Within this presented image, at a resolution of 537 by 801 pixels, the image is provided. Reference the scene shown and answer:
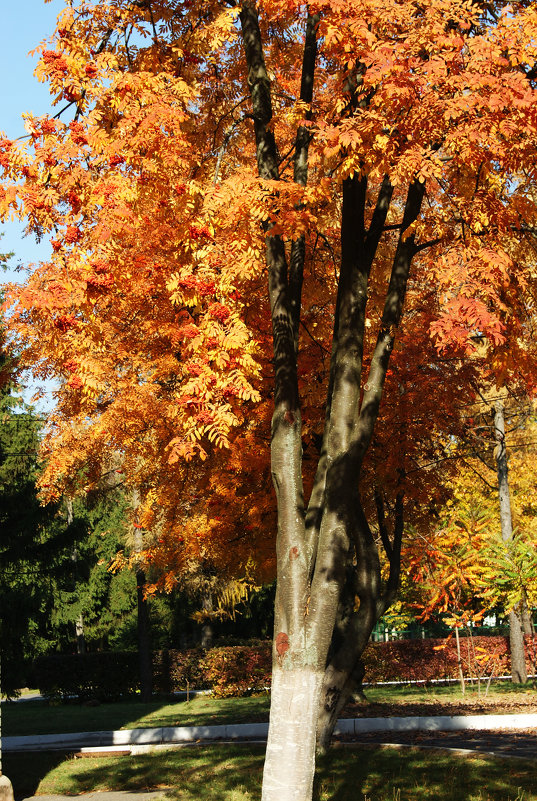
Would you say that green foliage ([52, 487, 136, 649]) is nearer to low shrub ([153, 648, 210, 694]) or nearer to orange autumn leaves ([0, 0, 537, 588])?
low shrub ([153, 648, 210, 694])

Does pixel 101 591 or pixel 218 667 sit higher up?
pixel 101 591

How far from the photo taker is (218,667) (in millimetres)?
26688

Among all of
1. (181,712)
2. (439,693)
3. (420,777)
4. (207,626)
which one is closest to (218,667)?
(181,712)

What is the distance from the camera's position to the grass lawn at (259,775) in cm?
835

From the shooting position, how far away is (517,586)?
17047 millimetres

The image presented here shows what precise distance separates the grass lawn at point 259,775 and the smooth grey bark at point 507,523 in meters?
13.2

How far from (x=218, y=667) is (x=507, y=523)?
421 inches

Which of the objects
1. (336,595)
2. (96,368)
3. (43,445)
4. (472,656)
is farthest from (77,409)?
(472,656)

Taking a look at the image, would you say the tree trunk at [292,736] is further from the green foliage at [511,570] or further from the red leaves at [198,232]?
the green foliage at [511,570]

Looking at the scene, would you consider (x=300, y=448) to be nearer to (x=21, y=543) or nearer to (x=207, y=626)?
(x=21, y=543)

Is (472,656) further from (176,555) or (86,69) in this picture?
(86,69)

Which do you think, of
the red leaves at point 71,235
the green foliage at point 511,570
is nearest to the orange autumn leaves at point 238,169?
the red leaves at point 71,235

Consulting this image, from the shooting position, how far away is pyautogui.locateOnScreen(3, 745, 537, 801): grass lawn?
27.4ft

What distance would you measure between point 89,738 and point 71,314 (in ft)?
37.3
